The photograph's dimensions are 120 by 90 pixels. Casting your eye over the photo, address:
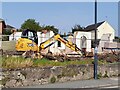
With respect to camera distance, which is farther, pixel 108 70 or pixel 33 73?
pixel 108 70

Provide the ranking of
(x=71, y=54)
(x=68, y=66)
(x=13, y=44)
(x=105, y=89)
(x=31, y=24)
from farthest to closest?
1. (x=31, y=24)
2. (x=13, y=44)
3. (x=71, y=54)
4. (x=68, y=66)
5. (x=105, y=89)

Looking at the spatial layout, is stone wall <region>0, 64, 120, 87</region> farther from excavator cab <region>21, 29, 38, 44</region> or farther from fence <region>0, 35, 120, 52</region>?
excavator cab <region>21, 29, 38, 44</region>

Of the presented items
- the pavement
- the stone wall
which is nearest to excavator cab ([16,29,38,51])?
the stone wall

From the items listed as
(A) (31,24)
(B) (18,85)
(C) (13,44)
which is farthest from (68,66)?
(A) (31,24)

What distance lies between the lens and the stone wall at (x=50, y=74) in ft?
47.0

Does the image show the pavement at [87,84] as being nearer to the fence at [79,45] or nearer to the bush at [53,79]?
the bush at [53,79]

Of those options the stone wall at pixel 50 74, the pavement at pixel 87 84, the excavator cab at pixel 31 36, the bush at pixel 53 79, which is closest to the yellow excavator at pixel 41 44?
the excavator cab at pixel 31 36

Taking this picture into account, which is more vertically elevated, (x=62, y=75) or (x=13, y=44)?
(x=13, y=44)

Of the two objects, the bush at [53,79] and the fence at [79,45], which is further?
the fence at [79,45]

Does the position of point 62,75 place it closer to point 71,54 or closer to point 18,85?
point 18,85

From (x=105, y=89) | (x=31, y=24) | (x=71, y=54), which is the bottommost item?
(x=105, y=89)

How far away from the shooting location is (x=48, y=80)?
1536 cm

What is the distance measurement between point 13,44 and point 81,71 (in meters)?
12.7

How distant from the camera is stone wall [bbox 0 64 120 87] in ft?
47.0
